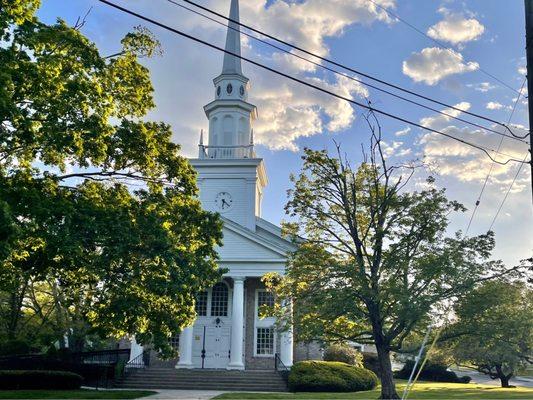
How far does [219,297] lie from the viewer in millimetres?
31922

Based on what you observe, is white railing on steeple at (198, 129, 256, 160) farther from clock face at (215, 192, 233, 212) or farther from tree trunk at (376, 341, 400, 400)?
tree trunk at (376, 341, 400, 400)

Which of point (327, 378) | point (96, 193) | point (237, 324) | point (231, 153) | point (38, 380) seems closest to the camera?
point (96, 193)

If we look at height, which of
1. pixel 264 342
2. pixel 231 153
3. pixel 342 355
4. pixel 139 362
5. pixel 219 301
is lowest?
pixel 139 362

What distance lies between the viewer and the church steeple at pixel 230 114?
35.6 metres

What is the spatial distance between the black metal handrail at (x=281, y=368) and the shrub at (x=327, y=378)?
2.42 feet

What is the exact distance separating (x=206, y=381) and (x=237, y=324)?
4260mm

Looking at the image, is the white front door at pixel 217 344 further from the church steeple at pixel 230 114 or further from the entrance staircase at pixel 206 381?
the church steeple at pixel 230 114

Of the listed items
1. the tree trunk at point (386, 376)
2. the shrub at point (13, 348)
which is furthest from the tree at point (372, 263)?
the shrub at point (13, 348)

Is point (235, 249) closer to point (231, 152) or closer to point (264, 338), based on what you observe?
point (264, 338)

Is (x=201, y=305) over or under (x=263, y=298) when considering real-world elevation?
under

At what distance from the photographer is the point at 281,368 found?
2844cm

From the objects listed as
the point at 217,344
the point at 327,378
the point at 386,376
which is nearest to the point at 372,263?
the point at 386,376

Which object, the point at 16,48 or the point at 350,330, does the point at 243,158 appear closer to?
the point at 350,330

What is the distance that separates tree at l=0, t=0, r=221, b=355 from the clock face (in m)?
18.2
